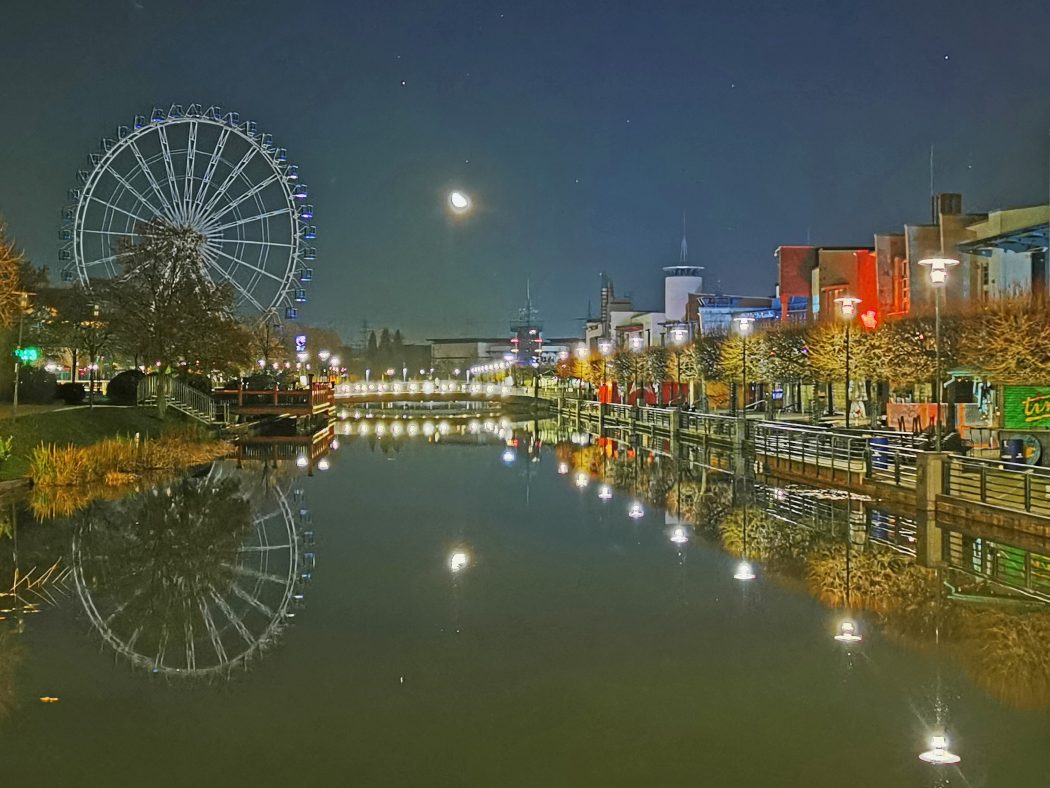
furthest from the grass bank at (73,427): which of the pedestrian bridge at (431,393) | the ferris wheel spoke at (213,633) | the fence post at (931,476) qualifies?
the pedestrian bridge at (431,393)

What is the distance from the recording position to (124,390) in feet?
152

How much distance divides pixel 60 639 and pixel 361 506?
12323mm

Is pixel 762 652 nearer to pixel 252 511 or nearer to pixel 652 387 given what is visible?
pixel 252 511

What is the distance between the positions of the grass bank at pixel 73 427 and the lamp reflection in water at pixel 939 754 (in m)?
21.5

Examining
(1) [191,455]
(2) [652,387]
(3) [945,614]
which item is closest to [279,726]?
(3) [945,614]

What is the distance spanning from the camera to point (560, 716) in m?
8.61

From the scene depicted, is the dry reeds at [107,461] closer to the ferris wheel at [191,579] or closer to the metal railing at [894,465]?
the ferris wheel at [191,579]

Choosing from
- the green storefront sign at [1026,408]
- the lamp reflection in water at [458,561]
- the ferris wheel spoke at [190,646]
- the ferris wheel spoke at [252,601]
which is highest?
the green storefront sign at [1026,408]

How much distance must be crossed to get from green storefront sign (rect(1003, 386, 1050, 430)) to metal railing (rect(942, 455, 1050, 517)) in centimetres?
182

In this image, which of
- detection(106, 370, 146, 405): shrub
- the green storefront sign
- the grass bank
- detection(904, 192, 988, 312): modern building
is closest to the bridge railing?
detection(106, 370, 146, 405): shrub

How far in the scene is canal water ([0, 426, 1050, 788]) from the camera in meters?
7.63

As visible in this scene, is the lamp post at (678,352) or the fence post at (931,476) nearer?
the fence post at (931,476)

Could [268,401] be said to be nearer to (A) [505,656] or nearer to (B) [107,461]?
(B) [107,461]

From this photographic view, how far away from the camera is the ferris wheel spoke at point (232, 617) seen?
1145 centimetres
